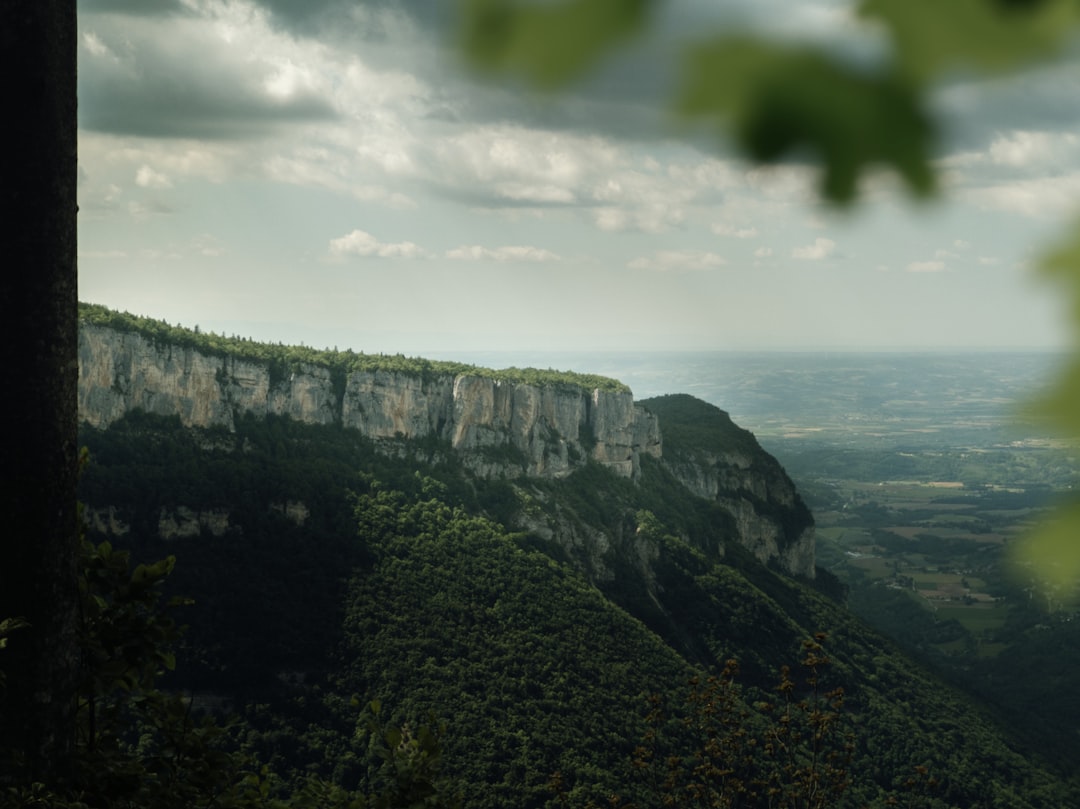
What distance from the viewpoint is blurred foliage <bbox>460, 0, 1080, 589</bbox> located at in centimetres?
111

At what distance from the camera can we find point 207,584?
139 feet

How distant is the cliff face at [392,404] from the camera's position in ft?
164

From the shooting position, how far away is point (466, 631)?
151 feet

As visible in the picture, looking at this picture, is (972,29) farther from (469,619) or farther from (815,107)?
(469,619)

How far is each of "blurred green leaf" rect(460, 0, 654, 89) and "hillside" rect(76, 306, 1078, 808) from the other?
28729 mm

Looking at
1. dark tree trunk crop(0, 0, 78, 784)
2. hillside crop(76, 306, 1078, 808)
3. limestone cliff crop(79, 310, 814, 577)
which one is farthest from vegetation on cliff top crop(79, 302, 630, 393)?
dark tree trunk crop(0, 0, 78, 784)

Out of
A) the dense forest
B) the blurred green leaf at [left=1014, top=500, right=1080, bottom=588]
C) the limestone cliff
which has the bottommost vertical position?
the dense forest

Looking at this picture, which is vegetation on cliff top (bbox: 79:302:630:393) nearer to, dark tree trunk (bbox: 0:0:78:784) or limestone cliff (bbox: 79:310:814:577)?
limestone cliff (bbox: 79:310:814:577)

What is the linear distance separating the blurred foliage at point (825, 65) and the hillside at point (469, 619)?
2865 cm

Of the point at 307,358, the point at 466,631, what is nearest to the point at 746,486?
the point at 307,358

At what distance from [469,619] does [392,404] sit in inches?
725

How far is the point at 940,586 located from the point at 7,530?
96958 mm

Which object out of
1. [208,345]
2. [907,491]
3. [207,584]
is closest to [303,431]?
[208,345]

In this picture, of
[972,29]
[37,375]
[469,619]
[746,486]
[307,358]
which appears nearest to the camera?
[972,29]
